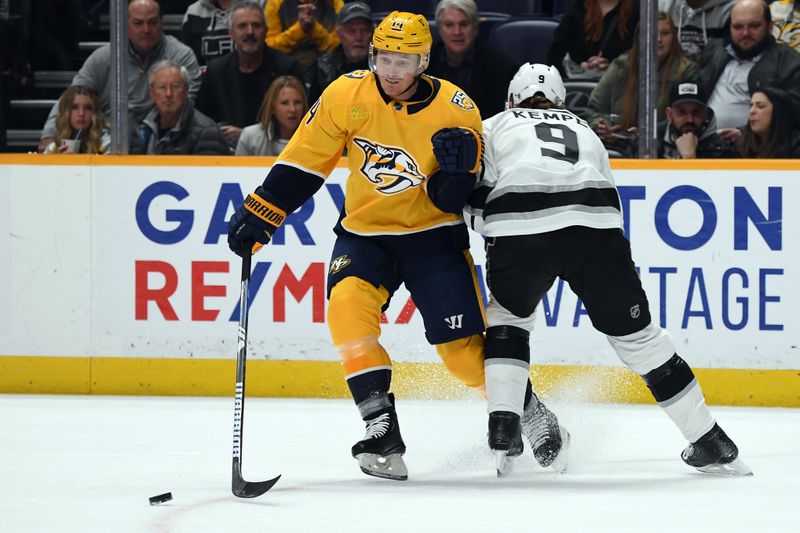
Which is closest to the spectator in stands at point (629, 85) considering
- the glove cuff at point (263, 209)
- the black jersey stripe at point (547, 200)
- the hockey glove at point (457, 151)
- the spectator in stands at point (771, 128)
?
the spectator in stands at point (771, 128)

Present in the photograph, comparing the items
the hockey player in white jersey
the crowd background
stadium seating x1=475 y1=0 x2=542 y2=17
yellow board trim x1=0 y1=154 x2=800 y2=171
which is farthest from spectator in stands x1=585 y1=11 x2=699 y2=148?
the hockey player in white jersey

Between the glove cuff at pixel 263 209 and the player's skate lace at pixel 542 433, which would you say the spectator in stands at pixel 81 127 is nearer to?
the glove cuff at pixel 263 209

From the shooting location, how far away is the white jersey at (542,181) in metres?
3.57

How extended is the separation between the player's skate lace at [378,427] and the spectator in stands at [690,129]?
7.14 ft

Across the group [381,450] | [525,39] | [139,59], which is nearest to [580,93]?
[525,39]

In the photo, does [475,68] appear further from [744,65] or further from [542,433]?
[542,433]

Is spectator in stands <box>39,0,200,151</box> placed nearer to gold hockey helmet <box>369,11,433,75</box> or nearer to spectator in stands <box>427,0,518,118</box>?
spectator in stands <box>427,0,518,118</box>

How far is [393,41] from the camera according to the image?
11.8 feet

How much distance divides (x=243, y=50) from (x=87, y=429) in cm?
175

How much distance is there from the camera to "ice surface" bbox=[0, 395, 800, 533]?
3.01 meters

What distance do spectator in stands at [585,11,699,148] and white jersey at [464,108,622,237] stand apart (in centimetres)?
160

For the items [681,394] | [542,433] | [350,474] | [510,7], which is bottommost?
[350,474]

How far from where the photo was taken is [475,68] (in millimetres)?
5293

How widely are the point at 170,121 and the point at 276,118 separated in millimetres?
438
